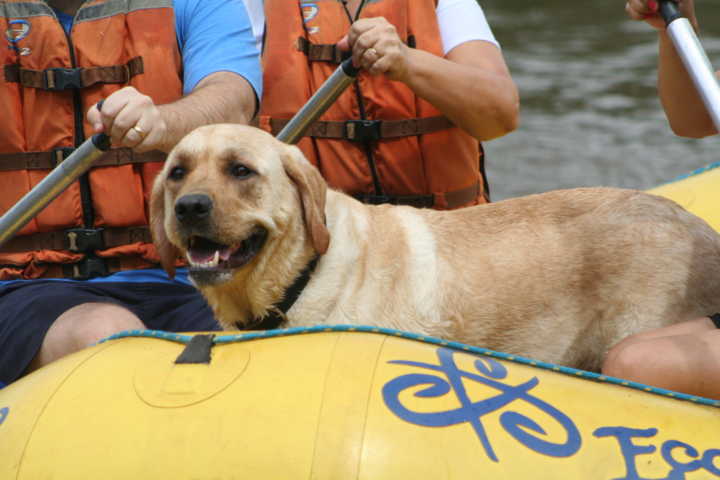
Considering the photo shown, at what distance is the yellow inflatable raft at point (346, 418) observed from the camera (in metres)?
1.90

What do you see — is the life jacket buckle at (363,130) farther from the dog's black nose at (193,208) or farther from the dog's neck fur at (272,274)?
the dog's black nose at (193,208)

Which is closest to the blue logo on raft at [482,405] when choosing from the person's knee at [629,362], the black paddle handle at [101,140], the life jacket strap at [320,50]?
the person's knee at [629,362]

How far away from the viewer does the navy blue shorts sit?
2.71 metres

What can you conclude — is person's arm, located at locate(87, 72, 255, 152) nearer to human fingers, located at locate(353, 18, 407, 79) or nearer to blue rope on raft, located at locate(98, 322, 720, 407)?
human fingers, located at locate(353, 18, 407, 79)

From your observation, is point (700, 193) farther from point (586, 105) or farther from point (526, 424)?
point (586, 105)

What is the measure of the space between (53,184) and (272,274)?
0.68m

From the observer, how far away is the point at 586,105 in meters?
12.3

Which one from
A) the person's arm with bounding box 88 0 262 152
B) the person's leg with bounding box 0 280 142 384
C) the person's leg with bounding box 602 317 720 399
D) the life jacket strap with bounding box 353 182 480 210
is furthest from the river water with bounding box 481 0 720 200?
the person's leg with bounding box 602 317 720 399

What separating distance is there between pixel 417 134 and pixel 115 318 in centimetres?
139

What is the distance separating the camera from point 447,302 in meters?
2.82

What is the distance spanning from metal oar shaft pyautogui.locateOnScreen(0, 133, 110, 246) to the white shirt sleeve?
1486 millimetres

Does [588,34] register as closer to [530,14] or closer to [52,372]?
[530,14]

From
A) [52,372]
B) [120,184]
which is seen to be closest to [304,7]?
[120,184]

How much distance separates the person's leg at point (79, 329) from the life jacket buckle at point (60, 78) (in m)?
0.76
